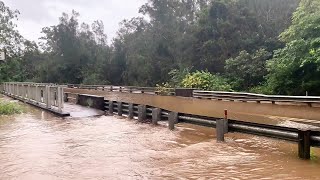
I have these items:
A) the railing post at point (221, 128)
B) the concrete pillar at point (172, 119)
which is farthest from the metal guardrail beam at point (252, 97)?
the railing post at point (221, 128)

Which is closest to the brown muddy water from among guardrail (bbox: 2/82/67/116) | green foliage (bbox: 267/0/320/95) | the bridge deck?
the bridge deck

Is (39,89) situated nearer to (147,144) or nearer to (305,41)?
(147,144)

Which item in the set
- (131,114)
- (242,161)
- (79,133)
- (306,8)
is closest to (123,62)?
(306,8)

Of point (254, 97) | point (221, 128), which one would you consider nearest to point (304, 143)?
point (221, 128)

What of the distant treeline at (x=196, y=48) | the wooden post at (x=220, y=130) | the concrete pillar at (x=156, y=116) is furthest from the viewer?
the distant treeline at (x=196, y=48)

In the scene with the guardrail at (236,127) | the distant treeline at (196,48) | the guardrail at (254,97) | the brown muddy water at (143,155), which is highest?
the distant treeline at (196,48)

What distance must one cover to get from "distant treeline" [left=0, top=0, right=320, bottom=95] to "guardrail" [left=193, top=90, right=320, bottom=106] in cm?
309

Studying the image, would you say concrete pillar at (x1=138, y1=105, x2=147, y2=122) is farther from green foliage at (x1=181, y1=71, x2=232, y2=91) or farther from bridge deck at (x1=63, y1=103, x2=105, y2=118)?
green foliage at (x1=181, y1=71, x2=232, y2=91)

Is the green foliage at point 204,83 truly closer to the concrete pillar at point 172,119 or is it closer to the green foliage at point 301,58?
the green foliage at point 301,58

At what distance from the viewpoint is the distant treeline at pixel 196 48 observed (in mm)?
24391

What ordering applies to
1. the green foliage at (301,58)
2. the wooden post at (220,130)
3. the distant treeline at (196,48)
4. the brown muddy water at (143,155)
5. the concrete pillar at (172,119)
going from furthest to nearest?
the distant treeline at (196,48)
the green foliage at (301,58)
the concrete pillar at (172,119)
the wooden post at (220,130)
the brown muddy water at (143,155)

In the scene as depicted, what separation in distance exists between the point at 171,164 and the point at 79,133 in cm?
560

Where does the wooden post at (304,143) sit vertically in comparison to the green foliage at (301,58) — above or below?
below

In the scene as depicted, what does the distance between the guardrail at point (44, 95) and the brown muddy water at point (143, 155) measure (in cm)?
417
